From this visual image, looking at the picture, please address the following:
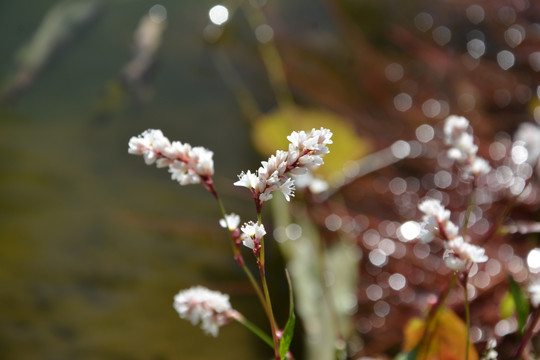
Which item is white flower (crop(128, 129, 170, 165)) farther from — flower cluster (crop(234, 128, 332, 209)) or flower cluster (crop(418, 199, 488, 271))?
flower cluster (crop(418, 199, 488, 271))

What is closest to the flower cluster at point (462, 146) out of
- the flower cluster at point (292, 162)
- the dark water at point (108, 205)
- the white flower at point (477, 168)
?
the white flower at point (477, 168)

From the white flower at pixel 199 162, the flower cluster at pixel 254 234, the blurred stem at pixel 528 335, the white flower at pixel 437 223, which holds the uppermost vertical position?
the white flower at pixel 199 162

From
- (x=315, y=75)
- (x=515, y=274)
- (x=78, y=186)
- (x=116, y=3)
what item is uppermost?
(x=116, y=3)

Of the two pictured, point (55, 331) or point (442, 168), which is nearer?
point (55, 331)

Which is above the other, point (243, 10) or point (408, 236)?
point (243, 10)

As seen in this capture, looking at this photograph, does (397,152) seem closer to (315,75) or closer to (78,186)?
(315,75)

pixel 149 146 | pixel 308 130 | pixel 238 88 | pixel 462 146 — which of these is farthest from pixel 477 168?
pixel 238 88

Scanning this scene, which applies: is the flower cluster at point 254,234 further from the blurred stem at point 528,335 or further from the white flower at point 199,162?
the blurred stem at point 528,335

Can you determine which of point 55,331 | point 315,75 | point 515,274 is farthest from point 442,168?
point 55,331
